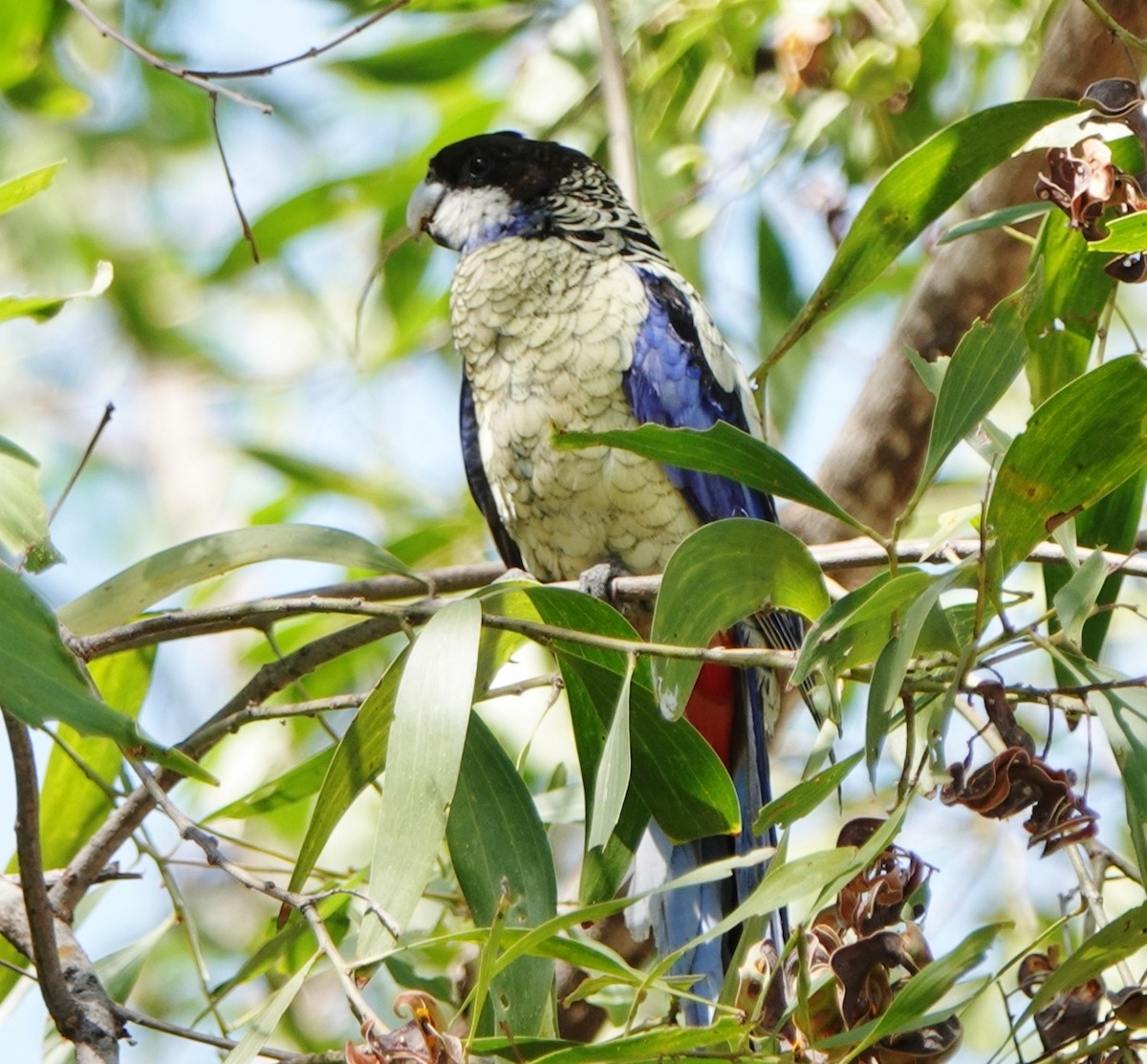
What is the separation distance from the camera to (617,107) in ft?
8.19

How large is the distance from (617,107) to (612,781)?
5.39ft

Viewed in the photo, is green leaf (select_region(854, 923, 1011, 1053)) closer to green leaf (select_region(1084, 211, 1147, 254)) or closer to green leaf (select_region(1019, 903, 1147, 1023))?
green leaf (select_region(1019, 903, 1147, 1023))

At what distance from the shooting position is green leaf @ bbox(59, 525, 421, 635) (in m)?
1.45

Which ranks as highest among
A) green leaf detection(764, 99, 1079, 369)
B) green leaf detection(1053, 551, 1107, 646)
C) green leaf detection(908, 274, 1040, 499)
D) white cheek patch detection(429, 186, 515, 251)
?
white cheek patch detection(429, 186, 515, 251)

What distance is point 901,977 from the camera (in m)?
1.16

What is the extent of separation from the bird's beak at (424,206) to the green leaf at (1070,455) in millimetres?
1664

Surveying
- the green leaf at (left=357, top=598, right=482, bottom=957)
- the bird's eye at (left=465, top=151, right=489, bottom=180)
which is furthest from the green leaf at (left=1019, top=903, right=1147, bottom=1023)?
the bird's eye at (left=465, top=151, right=489, bottom=180)

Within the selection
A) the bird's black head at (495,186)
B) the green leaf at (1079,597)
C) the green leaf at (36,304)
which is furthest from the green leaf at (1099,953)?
the bird's black head at (495,186)

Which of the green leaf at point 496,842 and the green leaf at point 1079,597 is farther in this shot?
the green leaf at point 496,842

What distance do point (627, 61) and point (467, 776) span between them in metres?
1.82

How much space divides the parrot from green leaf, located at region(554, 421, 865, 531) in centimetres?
84

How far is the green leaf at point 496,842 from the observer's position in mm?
1259

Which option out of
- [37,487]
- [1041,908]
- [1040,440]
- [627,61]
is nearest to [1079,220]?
[1040,440]

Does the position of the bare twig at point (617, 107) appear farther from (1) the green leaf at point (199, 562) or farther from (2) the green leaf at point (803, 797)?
(2) the green leaf at point (803, 797)
